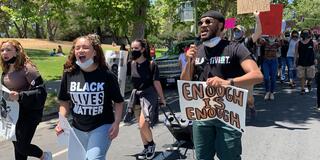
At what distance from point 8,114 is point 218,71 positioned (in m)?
2.43

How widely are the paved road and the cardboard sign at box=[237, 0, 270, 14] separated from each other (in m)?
2.20

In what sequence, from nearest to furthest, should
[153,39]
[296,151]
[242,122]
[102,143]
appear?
[242,122]
[102,143]
[296,151]
[153,39]

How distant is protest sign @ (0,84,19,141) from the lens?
5027 mm

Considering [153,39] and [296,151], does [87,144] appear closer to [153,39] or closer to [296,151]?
[296,151]

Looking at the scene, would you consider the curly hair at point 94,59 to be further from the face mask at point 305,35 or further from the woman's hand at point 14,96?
the face mask at point 305,35

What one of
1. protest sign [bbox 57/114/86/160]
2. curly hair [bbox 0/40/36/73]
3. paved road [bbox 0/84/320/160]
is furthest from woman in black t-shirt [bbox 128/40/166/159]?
protest sign [bbox 57/114/86/160]

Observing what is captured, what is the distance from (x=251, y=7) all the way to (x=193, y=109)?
161cm

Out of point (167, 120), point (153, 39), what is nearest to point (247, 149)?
point (167, 120)

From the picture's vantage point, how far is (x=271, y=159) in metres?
6.33

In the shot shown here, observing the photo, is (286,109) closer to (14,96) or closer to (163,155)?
(163,155)

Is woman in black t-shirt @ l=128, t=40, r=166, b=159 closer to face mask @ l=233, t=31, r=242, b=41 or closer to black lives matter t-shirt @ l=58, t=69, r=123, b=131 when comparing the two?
black lives matter t-shirt @ l=58, t=69, r=123, b=131

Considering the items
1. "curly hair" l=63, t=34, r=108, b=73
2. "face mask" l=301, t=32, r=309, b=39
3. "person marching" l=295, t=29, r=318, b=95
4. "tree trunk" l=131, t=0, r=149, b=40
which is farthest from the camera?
"tree trunk" l=131, t=0, r=149, b=40

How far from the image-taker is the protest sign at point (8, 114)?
5.03 m

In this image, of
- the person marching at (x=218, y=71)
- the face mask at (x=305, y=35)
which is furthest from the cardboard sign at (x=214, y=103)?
the face mask at (x=305, y=35)
